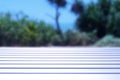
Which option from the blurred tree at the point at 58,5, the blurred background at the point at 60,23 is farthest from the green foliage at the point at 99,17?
the blurred tree at the point at 58,5

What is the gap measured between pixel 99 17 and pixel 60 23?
4.71 feet

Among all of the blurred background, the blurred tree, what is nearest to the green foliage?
the blurred background

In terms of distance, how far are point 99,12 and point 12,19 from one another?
10.1 feet

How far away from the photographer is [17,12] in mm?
8117

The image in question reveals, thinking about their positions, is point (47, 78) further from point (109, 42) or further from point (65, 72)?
point (109, 42)

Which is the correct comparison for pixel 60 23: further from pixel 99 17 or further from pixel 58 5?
pixel 99 17

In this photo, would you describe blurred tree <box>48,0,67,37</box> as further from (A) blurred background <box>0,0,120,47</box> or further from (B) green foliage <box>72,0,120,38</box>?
(B) green foliage <box>72,0,120,38</box>

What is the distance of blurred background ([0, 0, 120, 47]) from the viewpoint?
7.72 m

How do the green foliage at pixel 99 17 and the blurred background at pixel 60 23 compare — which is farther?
the green foliage at pixel 99 17

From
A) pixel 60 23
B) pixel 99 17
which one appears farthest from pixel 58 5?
pixel 99 17

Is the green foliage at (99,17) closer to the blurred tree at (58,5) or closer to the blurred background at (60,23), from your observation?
the blurred background at (60,23)

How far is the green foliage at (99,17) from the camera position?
8.37m

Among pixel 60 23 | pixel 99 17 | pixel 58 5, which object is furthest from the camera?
pixel 99 17

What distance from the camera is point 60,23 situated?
27.3 ft
